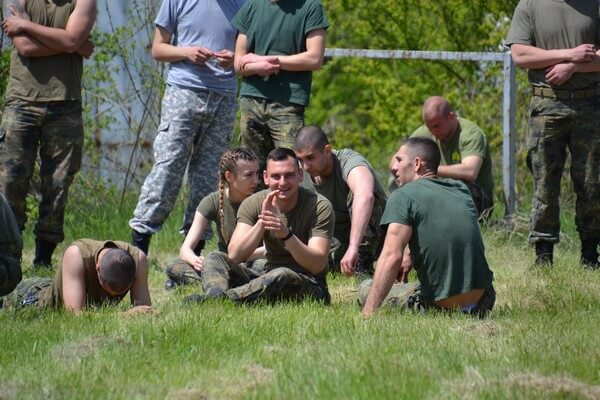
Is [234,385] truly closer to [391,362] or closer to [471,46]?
[391,362]

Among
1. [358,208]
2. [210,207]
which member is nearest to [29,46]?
[210,207]

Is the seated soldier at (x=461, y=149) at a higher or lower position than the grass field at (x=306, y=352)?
higher

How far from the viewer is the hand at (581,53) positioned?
358 inches

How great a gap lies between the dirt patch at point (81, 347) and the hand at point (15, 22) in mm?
3573

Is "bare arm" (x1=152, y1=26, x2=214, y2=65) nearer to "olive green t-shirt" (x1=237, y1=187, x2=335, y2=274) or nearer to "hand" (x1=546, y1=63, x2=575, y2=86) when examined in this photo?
"olive green t-shirt" (x1=237, y1=187, x2=335, y2=274)

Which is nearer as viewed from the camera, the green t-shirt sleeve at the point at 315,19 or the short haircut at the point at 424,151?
the short haircut at the point at 424,151

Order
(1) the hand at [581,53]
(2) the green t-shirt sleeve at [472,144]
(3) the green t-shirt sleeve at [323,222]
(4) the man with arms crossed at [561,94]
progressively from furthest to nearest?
(2) the green t-shirt sleeve at [472,144], (4) the man with arms crossed at [561,94], (1) the hand at [581,53], (3) the green t-shirt sleeve at [323,222]

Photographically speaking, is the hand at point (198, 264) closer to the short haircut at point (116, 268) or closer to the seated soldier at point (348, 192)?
the seated soldier at point (348, 192)

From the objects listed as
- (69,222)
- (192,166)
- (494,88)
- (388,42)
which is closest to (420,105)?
(388,42)

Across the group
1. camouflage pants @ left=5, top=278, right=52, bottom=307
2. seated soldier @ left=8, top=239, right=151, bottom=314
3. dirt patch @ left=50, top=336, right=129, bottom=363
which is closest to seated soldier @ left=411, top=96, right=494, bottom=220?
seated soldier @ left=8, top=239, right=151, bottom=314

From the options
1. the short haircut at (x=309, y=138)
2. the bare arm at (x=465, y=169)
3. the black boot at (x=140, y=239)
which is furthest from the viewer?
the bare arm at (x=465, y=169)

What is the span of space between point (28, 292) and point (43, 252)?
1622mm

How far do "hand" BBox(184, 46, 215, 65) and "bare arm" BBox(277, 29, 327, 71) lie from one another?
0.59 metres

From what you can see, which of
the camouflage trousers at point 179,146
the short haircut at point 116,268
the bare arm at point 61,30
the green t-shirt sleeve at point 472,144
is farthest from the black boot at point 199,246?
the green t-shirt sleeve at point 472,144
